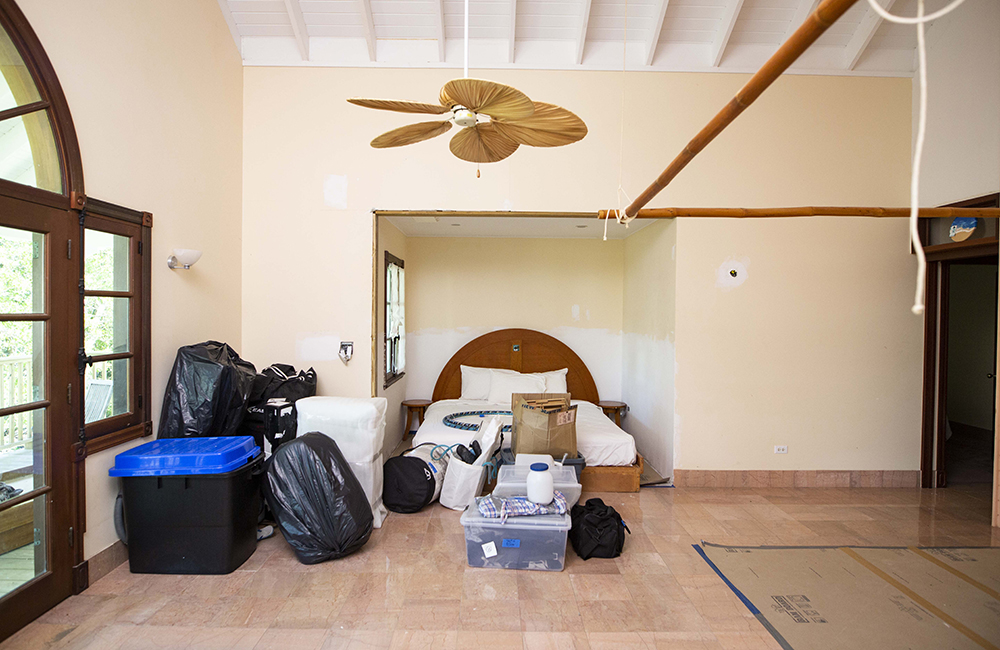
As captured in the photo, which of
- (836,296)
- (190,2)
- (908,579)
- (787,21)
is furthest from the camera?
(836,296)

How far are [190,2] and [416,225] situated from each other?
2518 mm

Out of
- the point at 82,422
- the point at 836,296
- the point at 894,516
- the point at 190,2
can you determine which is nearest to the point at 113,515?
the point at 82,422

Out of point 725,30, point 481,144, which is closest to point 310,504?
point 481,144

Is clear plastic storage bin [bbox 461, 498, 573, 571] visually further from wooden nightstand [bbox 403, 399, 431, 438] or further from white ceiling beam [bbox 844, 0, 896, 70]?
white ceiling beam [bbox 844, 0, 896, 70]

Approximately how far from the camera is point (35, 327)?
2.44m

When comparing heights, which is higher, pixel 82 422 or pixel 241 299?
pixel 241 299

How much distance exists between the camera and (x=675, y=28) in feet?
13.8

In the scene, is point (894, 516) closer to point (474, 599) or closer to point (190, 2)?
point (474, 599)

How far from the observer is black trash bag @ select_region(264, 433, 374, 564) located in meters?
2.98

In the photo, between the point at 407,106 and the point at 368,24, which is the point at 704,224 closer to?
the point at 368,24

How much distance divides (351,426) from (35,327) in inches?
62.5

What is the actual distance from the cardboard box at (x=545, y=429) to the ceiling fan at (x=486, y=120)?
2033 millimetres

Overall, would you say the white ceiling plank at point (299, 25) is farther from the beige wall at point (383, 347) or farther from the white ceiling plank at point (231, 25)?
the beige wall at point (383, 347)

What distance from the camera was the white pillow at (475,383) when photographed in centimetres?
572
